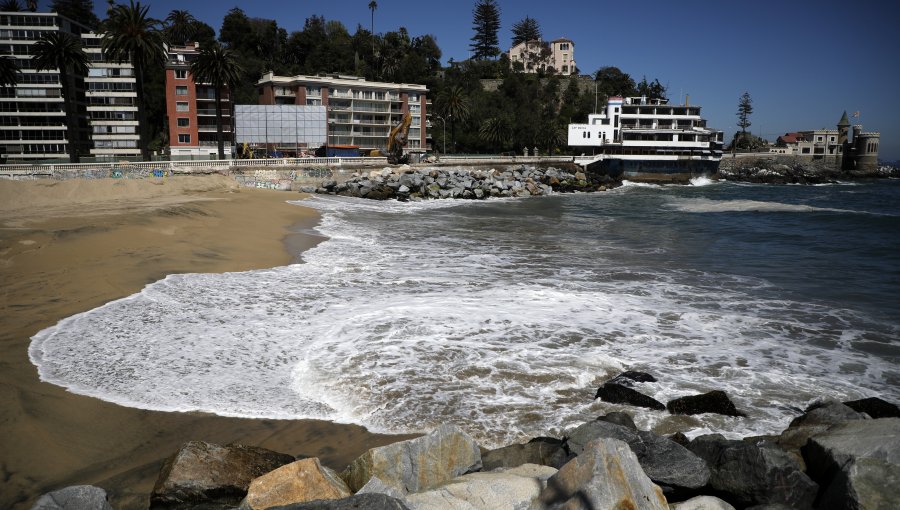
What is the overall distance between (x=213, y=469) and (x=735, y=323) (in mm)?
9911

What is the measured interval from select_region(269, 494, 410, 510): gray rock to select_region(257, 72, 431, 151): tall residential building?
78.0 meters

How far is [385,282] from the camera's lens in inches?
569

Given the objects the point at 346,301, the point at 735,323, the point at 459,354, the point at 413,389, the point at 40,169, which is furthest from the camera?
the point at 40,169

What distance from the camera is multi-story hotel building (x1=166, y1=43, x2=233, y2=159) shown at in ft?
226

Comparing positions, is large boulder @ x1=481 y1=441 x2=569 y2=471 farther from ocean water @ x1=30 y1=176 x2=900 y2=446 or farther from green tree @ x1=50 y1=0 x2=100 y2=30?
green tree @ x1=50 y1=0 x2=100 y2=30

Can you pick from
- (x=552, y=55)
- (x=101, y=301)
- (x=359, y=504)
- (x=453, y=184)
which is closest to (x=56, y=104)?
(x=453, y=184)

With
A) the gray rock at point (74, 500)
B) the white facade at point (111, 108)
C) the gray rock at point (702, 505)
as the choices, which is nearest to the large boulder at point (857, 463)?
the gray rock at point (702, 505)

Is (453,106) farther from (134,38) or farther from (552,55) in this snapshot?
(552,55)

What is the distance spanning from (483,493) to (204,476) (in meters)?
2.44

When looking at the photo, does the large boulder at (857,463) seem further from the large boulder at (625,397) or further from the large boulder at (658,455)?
the large boulder at (625,397)

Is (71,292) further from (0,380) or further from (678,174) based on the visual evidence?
(678,174)

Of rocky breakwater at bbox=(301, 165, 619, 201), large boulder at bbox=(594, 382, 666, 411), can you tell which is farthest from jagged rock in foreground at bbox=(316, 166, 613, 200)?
large boulder at bbox=(594, 382, 666, 411)

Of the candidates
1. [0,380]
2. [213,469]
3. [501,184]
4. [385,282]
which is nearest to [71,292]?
[0,380]

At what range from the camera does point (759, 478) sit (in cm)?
504
